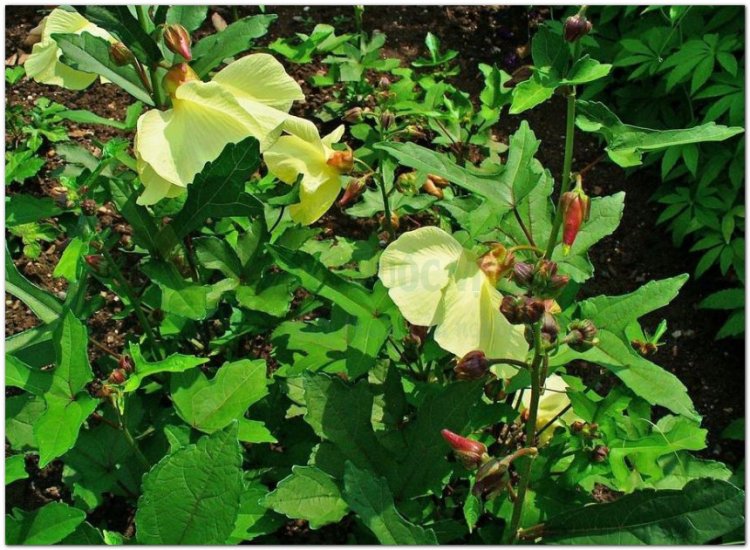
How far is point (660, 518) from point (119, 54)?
46.2 inches

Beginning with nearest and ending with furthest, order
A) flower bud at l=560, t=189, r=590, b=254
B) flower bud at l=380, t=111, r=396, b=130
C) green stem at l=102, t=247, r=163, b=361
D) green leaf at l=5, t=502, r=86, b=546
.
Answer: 1. flower bud at l=560, t=189, r=590, b=254
2. green leaf at l=5, t=502, r=86, b=546
3. green stem at l=102, t=247, r=163, b=361
4. flower bud at l=380, t=111, r=396, b=130

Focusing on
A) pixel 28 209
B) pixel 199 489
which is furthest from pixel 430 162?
pixel 28 209

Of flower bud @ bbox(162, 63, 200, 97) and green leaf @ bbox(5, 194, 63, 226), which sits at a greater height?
flower bud @ bbox(162, 63, 200, 97)

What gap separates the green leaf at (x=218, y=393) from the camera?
1468 millimetres

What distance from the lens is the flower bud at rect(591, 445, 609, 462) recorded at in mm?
1367

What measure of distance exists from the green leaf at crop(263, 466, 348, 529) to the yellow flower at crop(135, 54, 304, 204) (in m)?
0.54

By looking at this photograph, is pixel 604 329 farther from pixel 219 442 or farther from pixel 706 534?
pixel 219 442

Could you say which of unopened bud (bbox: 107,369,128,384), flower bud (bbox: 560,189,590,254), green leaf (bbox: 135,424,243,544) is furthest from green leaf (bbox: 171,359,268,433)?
flower bud (bbox: 560,189,590,254)

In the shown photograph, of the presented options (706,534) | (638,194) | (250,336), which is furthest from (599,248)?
(706,534)

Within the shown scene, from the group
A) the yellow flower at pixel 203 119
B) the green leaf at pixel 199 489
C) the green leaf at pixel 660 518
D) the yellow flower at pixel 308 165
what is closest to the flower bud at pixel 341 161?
the yellow flower at pixel 308 165

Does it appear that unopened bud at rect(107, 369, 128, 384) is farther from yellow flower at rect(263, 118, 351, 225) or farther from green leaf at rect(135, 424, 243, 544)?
yellow flower at rect(263, 118, 351, 225)

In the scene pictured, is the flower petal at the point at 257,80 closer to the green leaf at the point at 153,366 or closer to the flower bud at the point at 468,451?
the green leaf at the point at 153,366

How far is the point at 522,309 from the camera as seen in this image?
1.07m

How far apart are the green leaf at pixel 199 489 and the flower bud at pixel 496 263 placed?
0.45 metres
